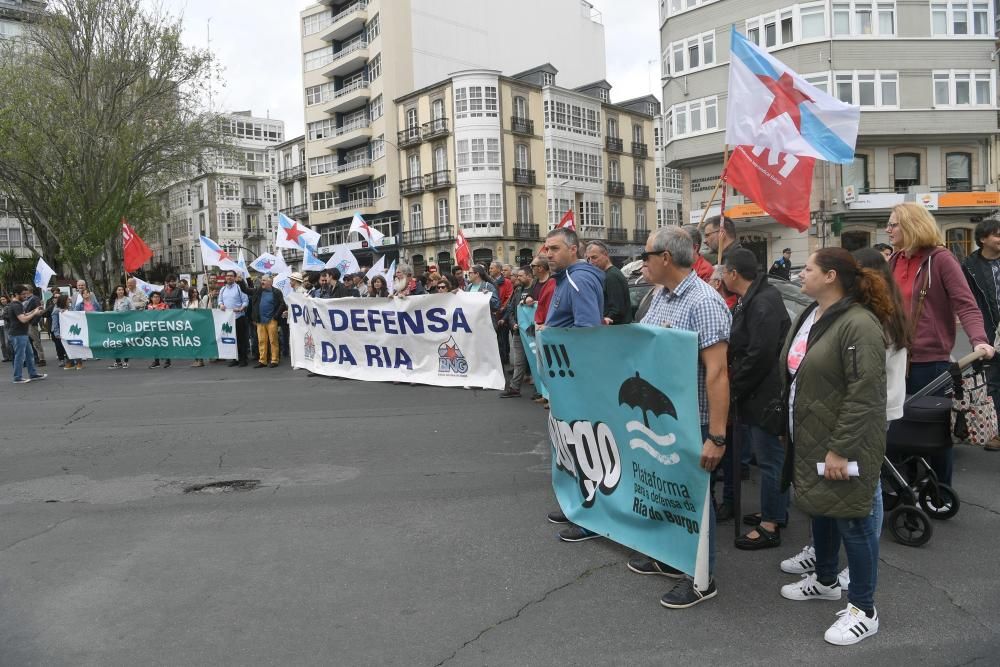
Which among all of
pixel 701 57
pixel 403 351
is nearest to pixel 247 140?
pixel 701 57

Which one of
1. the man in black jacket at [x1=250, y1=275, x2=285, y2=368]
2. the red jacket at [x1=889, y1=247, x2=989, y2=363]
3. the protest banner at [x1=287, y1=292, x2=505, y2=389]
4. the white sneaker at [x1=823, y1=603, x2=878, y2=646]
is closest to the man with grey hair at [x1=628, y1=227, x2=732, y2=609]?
the white sneaker at [x1=823, y1=603, x2=878, y2=646]

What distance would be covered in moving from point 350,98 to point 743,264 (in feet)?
181

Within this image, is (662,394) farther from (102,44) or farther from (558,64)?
(558,64)

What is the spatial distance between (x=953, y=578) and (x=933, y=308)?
190 cm

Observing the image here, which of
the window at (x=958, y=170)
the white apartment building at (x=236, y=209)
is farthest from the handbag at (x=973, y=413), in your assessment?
the white apartment building at (x=236, y=209)

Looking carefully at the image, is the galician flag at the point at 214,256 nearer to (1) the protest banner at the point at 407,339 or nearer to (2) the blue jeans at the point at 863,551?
(1) the protest banner at the point at 407,339

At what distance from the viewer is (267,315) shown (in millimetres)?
15172

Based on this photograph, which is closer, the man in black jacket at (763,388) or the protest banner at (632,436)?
the protest banner at (632,436)

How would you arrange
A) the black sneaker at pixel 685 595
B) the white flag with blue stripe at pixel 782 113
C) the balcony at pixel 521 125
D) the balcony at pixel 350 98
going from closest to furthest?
1. the black sneaker at pixel 685 595
2. the white flag with blue stripe at pixel 782 113
3. the balcony at pixel 521 125
4. the balcony at pixel 350 98

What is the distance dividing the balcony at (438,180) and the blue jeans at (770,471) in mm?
48346

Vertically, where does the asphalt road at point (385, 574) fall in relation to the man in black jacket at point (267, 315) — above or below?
below

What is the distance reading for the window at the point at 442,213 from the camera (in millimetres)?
52472

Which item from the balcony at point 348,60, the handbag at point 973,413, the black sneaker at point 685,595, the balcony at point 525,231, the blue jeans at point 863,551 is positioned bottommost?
the black sneaker at point 685,595

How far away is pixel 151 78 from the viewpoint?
31922 mm
